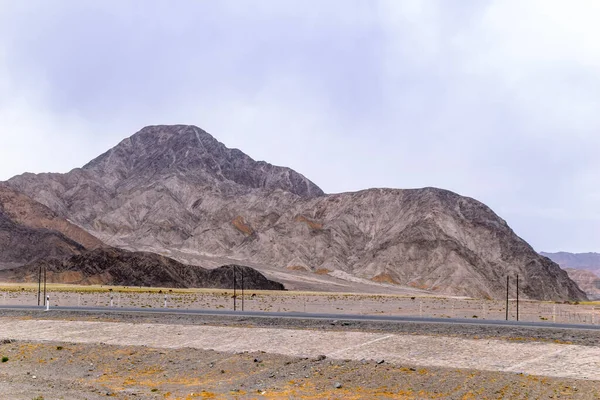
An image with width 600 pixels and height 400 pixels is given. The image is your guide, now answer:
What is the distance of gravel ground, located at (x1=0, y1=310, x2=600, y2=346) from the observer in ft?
109

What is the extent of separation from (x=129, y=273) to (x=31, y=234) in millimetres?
42398

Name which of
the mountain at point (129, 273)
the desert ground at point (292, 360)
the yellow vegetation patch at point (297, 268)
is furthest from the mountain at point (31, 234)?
the desert ground at point (292, 360)

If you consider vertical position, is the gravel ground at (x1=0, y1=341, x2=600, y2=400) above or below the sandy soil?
above

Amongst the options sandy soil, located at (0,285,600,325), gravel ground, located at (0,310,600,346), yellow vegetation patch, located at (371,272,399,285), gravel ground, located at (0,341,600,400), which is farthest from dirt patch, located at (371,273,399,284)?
gravel ground, located at (0,341,600,400)

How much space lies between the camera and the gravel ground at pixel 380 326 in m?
Result: 33.2

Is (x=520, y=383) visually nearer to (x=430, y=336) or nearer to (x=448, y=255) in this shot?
(x=430, y=336)

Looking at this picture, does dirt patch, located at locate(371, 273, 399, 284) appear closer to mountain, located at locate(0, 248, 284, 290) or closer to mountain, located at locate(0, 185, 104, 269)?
mountain, located at locate(0, 248, 284, 290)

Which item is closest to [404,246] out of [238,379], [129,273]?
[129,273]

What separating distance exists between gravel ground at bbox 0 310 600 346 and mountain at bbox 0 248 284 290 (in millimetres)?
92779

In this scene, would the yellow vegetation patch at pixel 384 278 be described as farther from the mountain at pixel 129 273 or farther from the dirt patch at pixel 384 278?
the mountain at pixel 129 273

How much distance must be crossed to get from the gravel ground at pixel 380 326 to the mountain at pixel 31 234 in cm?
12150

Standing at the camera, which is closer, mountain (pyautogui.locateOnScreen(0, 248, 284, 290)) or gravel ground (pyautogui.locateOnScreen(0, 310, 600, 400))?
gravel ground (pyautogui.locateOnScreen(0, 310, 600, 400))

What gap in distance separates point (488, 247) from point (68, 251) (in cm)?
10582

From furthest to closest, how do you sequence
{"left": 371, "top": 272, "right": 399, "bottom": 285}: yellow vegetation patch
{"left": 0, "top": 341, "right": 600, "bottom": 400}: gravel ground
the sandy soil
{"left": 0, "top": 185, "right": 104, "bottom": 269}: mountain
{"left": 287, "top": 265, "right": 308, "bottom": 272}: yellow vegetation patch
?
1. {"left": 287, "top": 265, "right": 308, "bottom": 272}: yellow vegetation patch
2. {"left": 371, "top": 272, "right": 399, "bottom": 285}: yellow vegetation patch
3. {"left": 0, "top": 185, "right": 104, "bottom": 269}: mountain
4. the sandy soil
5. {"left": 0, "top": 341, "right": 600, "bottom": 400}: gravel ground
